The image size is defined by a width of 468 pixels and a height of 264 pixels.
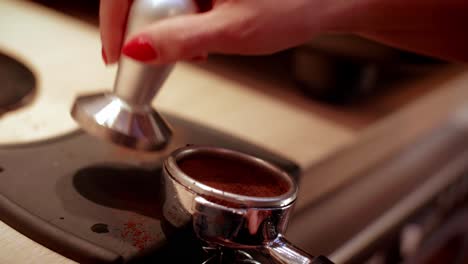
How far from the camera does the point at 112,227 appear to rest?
355 millimetres

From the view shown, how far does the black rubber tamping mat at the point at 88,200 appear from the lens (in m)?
0.34

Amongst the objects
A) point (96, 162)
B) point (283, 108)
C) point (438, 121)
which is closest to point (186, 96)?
point (283, 108)

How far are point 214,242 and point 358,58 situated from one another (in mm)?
386

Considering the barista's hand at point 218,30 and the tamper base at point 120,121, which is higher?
the barista's hand at point 218,30

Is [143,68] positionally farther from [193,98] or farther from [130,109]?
[193,98]

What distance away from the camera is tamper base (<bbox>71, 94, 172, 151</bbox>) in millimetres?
381

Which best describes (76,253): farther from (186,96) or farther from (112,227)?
(186,96)

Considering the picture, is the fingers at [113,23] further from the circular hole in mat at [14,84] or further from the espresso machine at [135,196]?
the circular hole in mat at [14,84]

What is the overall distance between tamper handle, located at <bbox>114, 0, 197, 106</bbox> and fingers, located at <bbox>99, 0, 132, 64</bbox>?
0.05 feet

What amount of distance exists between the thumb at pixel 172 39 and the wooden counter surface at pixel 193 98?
18 cm

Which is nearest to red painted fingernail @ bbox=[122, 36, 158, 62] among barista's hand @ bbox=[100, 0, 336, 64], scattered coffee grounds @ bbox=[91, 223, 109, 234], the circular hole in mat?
barista's hand @ bbox=[100, 0, 336, 64]

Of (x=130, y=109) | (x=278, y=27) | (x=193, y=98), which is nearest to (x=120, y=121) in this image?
(x=130, y=109)

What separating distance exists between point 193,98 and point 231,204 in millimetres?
324

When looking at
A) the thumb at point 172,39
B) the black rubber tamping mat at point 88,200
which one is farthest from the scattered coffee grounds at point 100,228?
the thumb at point 172,39
